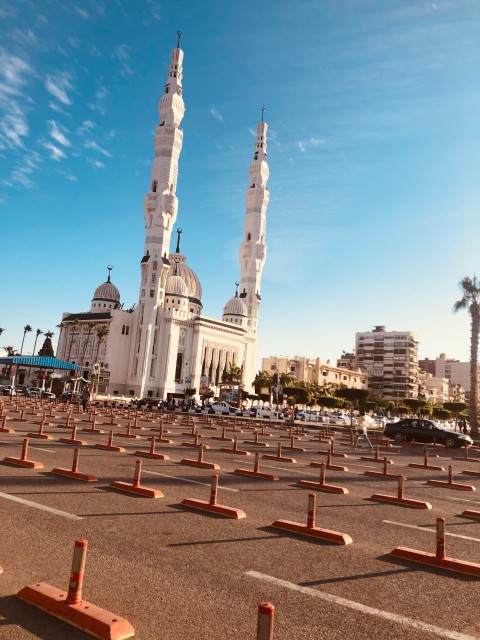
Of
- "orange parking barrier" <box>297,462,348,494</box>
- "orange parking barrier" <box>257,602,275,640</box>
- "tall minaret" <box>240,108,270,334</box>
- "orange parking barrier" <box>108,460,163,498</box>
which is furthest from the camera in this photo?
"tall minaret" <box>240,108,270,334</box>

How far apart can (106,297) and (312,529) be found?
108m

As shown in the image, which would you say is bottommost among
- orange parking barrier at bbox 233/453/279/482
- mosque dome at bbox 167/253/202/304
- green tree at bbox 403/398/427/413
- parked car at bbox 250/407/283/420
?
orange parking barrier at bbox 233/453/279/482

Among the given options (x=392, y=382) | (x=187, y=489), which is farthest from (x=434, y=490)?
(x=392, y=382)

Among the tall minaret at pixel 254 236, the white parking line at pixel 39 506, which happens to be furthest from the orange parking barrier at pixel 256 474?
the tall minaret at pixel 254 236

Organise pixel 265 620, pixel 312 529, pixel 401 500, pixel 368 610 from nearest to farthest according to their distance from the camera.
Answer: pixel 265 620
pixel 368 610
pixel 312 529
pixel 401 500

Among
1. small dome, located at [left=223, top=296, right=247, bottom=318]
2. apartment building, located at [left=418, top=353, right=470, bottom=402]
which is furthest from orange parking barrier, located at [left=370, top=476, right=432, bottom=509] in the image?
apartment building, located at [left=418, top=353, right=470, bottom=402]

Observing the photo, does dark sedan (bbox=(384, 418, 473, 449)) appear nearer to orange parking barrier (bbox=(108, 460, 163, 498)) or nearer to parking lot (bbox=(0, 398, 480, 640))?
parking lot (bbox=(0, 398, 480, 640))

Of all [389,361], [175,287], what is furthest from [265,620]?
[389,361]

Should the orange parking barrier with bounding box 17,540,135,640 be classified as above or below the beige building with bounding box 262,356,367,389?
below

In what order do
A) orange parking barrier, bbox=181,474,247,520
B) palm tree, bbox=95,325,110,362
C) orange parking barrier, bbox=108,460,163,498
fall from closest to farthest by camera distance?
1. orange parking barrier, bbox=181,474,247,520
2. orange parking barrier, bbox=108,460,163,498
3. palm tree, bbox=95,325,110,362

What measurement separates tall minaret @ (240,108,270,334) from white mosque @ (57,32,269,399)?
0.21 meters

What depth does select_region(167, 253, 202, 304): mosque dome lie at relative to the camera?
370 ft

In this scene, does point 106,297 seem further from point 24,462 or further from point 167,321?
point 24,462

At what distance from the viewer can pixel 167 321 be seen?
93.1 meters
